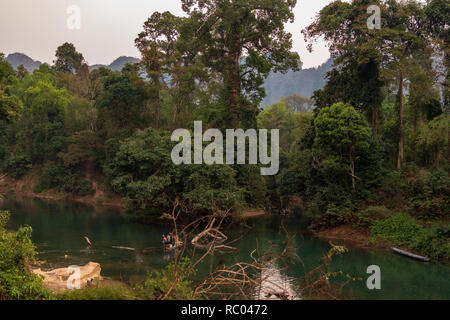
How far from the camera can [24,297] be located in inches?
369

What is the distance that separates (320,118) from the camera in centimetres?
2448

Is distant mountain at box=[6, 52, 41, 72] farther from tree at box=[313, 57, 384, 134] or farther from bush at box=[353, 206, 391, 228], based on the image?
bush at box=[353, 206, 391, 228]

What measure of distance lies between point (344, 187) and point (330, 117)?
4.28 metres

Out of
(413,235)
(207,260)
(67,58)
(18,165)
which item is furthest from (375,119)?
(67,58)

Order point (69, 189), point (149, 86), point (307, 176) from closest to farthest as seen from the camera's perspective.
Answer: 1. point (307, 176)
2. point (149, 86)
3. point (69, 189)

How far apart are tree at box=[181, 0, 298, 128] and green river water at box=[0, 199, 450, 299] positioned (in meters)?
9.38

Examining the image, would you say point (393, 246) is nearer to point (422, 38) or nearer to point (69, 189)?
point (422, 38)

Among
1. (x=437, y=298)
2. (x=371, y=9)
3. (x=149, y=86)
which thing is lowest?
(x=437, y=298)

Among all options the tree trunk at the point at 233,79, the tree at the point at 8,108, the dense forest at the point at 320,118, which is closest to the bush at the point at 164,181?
the dense forest at the point at 320,118

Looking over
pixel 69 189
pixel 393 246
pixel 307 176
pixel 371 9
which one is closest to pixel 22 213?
pixel 69 189

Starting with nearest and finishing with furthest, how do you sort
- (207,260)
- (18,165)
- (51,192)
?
(207,260), (51,192), (18,165)

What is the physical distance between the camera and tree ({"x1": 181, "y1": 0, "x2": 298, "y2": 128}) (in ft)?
98.9

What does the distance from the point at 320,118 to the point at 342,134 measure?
6.05 ft

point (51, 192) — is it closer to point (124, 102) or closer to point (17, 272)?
point (124, 102)
